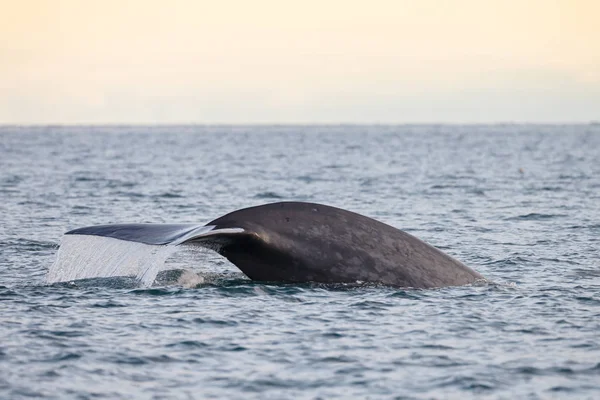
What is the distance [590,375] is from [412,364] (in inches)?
62.9

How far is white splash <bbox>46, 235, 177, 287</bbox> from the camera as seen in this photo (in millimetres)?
10594

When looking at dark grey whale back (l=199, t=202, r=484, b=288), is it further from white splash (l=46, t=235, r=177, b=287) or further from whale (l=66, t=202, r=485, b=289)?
white splash (l=46, t=235, r=177, b=287)

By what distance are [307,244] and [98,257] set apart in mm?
2403

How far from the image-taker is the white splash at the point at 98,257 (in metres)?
10.6

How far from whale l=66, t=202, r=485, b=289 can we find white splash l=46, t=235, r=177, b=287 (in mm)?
110

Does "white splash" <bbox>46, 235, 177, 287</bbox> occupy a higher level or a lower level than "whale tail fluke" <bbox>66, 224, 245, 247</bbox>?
lower

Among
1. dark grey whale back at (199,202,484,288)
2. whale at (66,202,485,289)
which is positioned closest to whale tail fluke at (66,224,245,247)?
whale at (66,202,485,289)

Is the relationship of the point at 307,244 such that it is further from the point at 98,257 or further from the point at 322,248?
the point at 98,257

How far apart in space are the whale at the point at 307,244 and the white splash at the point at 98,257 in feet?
0.36

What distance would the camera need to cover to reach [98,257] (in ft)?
37.1

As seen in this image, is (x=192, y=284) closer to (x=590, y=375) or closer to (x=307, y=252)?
(x=307, y=252)

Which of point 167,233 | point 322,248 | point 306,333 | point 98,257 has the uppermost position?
point 167,233

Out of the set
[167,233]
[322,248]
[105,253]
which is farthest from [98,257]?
[322,248]

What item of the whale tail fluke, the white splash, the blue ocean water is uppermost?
the whale tail fluke
